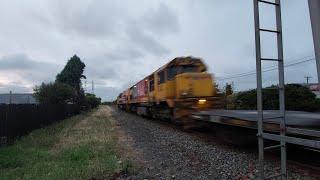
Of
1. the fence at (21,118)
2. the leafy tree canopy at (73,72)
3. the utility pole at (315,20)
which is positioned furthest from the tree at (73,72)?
the utility pole at (315,20)

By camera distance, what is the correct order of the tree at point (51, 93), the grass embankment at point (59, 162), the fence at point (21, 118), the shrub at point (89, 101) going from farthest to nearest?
the shrub at point (89, 101), the tree at point (51, 93), the fence at point (21, 118), the grass embankment at point (59, 162)

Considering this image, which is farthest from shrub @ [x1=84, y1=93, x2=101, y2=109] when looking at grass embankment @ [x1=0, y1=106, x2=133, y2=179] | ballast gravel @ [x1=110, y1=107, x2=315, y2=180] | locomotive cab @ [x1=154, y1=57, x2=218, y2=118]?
ballast gravel @ [x1=110, y1=107, x2=315, y2=180]

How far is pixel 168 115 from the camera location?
24.3 metres

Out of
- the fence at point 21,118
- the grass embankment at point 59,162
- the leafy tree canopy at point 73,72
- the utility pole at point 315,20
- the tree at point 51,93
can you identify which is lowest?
the grass embankment at point 59,162

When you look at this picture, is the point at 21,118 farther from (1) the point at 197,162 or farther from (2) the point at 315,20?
(2) the point at 315,20

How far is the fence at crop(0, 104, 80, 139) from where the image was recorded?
58.3 ft

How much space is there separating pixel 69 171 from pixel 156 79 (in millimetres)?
16343

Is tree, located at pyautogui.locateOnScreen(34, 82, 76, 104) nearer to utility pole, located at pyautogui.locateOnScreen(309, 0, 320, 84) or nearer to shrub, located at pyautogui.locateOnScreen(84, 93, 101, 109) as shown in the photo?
shrub, located at pyautogui.locateOnScreen(84, 93, 101, 109)

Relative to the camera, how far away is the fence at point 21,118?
1777 centimetres

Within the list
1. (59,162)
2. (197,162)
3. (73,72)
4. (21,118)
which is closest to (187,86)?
(21,118)

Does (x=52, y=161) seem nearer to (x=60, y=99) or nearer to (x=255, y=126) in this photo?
(x=255, y=126)

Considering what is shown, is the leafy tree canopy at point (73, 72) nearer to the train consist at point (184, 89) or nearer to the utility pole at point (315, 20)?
the train consist at point (184, 89)

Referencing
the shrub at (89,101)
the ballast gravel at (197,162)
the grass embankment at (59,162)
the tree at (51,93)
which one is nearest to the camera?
the ballast gravel at (197,162)

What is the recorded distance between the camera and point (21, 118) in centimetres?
2100
